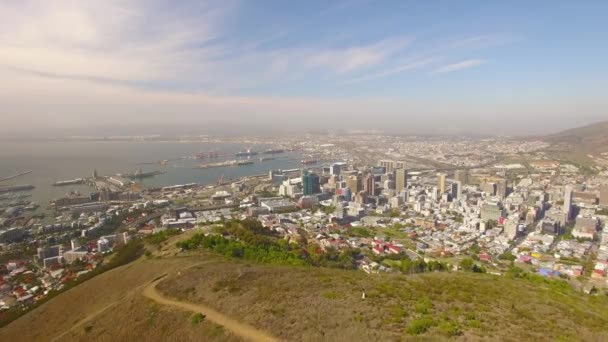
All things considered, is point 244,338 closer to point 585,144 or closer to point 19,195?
point 19,195

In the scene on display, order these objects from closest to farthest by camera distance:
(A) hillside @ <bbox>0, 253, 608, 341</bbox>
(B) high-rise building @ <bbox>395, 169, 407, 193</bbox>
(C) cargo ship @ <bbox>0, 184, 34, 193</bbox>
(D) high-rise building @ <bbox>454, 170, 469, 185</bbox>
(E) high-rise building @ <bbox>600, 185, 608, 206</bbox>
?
(A) hillside @ <bbox>0, 253, 608, 341</bbox> → (E) high-rise building @ <bbox>600, 185, 608, 206</bbox> → (C) cargo ship @ <bbox>0, 184, 34, 193</bbox> → (B) high-rise building @ <bbox>395, 169, 407, 193</bbox> → (D) high-rise building @ <bbox>454, 170, 469, 185</bbox>

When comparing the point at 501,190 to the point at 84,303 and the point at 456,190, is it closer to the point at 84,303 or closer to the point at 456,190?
the point at 456,190

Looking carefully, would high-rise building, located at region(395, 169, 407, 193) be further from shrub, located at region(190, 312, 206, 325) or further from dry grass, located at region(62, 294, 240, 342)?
shrub, located at region(190, 312, 206, 325)

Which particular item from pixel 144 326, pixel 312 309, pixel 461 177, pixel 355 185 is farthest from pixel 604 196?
pixel 144 326

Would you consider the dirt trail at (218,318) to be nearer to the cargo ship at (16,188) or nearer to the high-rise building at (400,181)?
the high-rise building at (400,181)

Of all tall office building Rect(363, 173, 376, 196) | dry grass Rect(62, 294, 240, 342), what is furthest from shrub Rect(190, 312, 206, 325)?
tall office building Rect(363, 173, 376, 196)

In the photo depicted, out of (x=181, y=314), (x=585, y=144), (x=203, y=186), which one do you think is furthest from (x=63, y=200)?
(x=585, y=144)

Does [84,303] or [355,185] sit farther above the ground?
[84,303]
